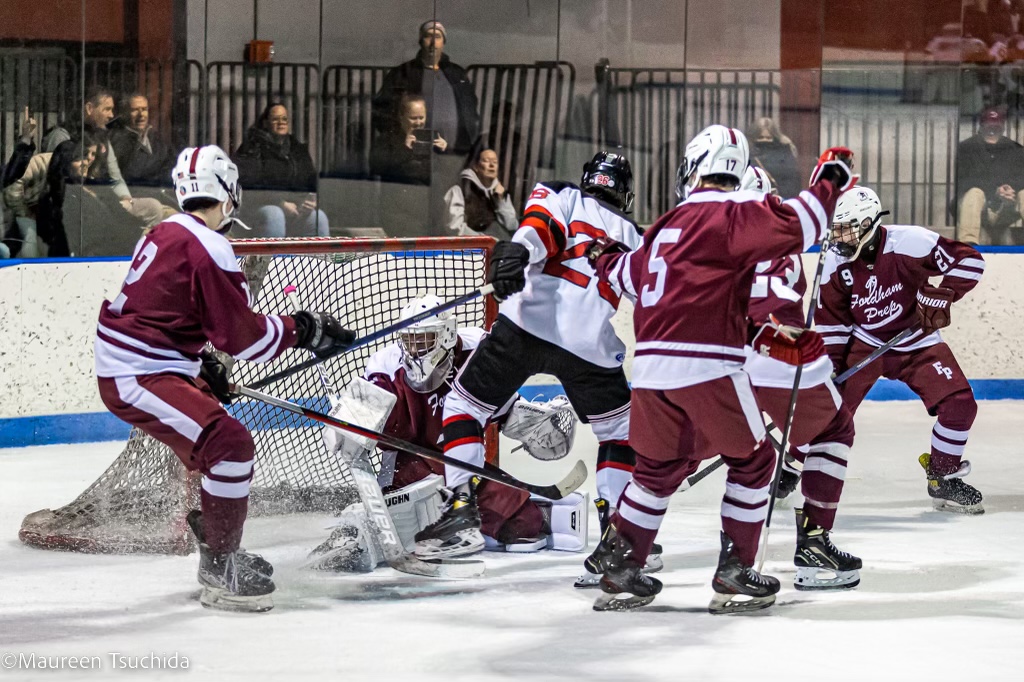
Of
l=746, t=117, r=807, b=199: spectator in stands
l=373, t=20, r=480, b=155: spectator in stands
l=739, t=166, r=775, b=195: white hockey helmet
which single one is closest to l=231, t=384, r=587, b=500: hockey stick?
l=739, t=166, r=775, b=195: white hockey helmet

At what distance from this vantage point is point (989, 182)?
316 inches

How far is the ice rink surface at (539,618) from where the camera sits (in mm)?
3105

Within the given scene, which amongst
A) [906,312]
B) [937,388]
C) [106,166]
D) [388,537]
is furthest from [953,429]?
[106,166]

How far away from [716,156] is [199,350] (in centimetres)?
132

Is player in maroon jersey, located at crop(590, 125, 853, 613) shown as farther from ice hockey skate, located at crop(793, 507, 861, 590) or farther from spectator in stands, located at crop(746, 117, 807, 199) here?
spectator in stands, located at crop(746, 117, 807, 199)

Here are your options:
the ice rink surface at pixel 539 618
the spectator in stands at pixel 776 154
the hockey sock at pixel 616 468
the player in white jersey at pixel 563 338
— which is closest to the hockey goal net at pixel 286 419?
the ice rink surface at pixel 539 618

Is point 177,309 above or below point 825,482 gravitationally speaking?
above

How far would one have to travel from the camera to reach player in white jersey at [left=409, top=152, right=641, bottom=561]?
397cm

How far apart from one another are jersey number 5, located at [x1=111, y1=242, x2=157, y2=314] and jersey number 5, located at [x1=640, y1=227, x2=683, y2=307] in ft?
3.77

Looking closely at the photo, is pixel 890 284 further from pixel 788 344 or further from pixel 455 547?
pixel 455 547

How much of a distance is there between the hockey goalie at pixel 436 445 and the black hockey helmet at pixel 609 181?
1.76 ft

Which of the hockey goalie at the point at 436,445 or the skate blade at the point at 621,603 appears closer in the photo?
the skate blade at the point at 621,603

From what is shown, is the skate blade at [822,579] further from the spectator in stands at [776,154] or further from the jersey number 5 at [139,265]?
the spectator in stands at [776,154]

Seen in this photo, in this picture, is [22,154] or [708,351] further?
[22,154]
